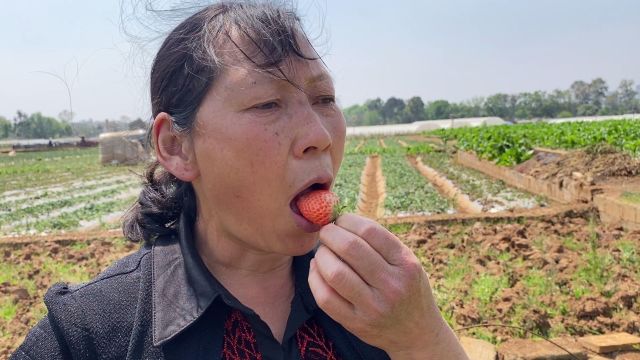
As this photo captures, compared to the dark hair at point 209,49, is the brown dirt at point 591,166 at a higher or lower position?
lower

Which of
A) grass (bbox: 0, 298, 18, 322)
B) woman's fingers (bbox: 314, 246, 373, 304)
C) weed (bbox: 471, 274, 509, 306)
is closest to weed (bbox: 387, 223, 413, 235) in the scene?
weed (bbox: 471, 274, 509, 306)

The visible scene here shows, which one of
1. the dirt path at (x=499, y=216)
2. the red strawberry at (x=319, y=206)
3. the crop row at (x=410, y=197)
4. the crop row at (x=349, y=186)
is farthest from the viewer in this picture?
the crop row at (x=349, y=186)

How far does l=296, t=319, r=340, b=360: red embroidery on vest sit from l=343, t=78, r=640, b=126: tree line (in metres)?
95.3

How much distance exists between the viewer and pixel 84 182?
22.8 meters

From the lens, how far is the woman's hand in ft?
3.98

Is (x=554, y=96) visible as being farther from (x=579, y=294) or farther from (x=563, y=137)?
(x=579, y=294)

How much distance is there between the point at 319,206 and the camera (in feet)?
4.47

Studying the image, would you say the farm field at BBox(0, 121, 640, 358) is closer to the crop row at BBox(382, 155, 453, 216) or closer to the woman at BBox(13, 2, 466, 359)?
the crop row at BBox(382, 155, 453, 216)

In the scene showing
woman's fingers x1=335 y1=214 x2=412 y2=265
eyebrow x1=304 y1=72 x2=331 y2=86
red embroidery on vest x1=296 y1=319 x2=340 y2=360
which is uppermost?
eyebrow x1=304 y1=72 x2=331 y2=86

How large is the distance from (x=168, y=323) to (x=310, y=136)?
1.97ft

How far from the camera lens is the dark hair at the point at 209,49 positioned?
148cm

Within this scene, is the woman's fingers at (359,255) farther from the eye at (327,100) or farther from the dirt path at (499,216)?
the dirt path at (499,216)

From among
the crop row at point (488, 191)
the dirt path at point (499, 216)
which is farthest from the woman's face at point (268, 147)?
the crop row at point (488, 191)

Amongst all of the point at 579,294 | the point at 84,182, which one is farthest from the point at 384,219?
the point at 84,182
